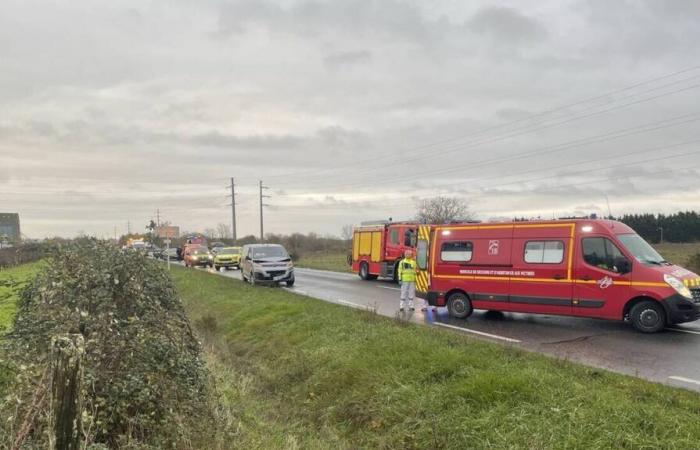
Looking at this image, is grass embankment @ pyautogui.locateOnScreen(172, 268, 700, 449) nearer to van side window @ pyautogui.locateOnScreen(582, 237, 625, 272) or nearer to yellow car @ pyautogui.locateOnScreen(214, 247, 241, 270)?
van side window @ pyautogui.locateOnScreen(582, 237, 625, 272)

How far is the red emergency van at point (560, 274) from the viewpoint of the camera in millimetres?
10414

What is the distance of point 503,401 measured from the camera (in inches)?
245

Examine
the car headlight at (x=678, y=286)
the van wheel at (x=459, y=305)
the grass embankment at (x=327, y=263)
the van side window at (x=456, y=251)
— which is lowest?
the grass embankment at (x=327, y=263)

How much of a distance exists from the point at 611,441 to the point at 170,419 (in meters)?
4.03

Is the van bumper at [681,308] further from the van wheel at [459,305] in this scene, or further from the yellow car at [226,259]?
the yellow car at [226,259]

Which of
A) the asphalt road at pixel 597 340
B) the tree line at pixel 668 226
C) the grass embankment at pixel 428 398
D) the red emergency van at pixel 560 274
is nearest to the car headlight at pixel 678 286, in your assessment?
the red emergency van at pixel 560 274

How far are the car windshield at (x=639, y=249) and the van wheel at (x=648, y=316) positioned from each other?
34.4 inches

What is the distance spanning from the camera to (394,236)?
23844mm

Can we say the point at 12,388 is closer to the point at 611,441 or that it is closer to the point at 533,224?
the point at 611,441

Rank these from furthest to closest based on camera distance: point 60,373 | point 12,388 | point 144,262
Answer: point 144,262, point 12,388, point 60,373

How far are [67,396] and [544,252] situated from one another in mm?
10582

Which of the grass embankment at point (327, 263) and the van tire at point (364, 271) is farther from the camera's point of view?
the grass embankment at point (327, 263)

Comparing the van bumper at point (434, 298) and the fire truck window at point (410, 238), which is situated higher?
the fire truck window at point (410, 238)

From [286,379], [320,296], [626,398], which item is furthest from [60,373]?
[320,296]
